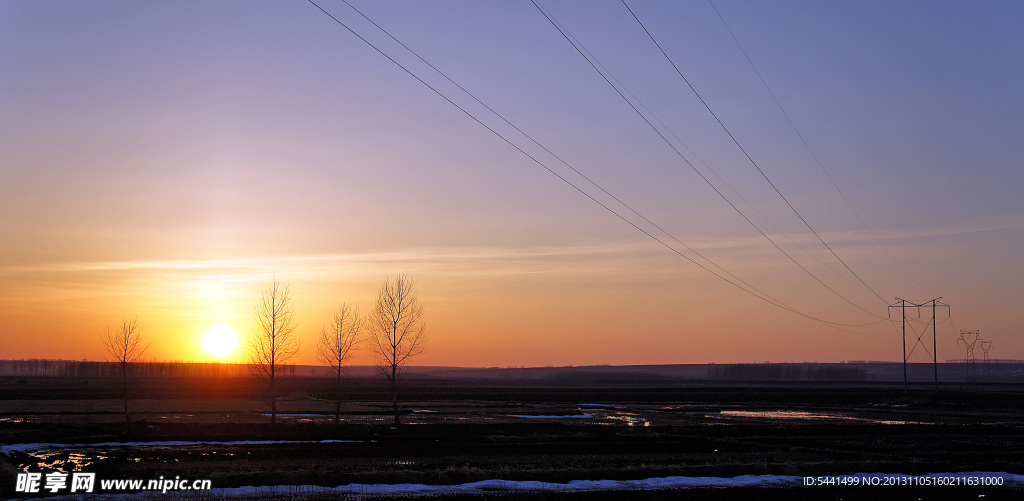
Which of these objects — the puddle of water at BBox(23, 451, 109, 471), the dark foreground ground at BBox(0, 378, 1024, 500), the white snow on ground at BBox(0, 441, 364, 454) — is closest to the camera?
the dark foreground ground at BBox(0, 378, 1024, 500)

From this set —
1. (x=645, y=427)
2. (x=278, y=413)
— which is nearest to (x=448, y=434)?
(x=645, y=427)

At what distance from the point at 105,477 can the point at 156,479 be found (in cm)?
192

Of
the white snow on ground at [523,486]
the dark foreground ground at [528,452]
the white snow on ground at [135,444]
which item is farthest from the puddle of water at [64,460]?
the white snow on ground at [523,486]

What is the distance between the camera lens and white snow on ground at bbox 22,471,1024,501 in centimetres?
2177

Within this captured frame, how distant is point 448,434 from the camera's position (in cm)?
4472

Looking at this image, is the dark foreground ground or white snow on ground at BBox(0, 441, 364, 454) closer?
the dark foreground ground

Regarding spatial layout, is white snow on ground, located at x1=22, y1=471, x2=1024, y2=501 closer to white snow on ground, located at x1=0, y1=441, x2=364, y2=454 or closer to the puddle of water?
the puddle of water

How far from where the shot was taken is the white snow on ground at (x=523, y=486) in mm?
21766

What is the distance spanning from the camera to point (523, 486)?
936 inches

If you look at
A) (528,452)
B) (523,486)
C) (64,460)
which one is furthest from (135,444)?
(523,486)

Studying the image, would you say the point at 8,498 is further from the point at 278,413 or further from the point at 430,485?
the point at 278,413

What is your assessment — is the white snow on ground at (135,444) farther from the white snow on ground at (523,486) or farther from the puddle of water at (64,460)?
the white snow on ground at (523,486)

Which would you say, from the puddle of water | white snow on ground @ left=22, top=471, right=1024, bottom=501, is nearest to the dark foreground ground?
the puddle of water

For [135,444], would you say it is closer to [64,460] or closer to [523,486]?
[64,460]
